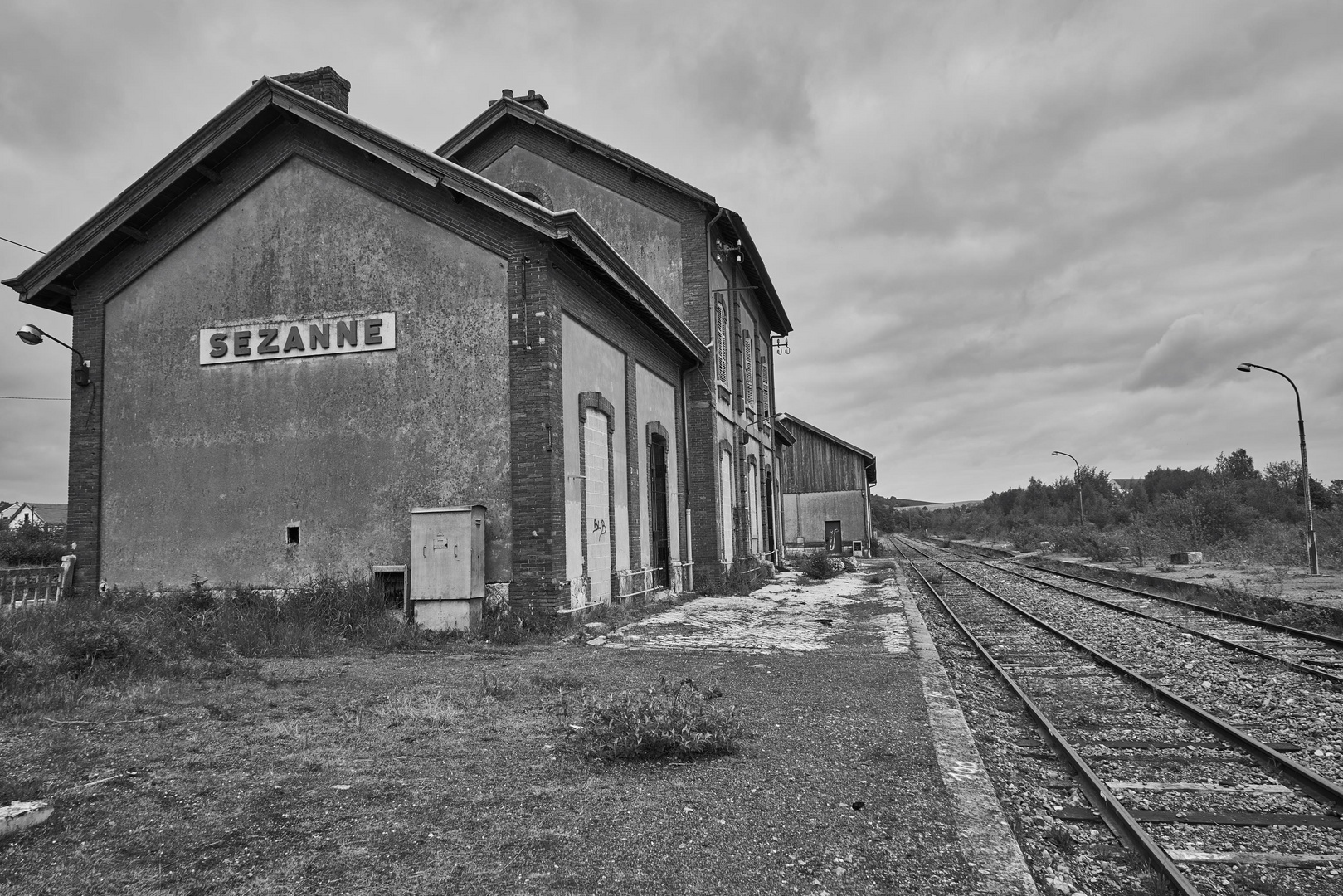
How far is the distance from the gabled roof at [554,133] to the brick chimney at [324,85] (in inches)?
172

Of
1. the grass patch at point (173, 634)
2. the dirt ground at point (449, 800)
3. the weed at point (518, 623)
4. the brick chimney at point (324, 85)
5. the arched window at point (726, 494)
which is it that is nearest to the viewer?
the dirt ground at point (449, 800)

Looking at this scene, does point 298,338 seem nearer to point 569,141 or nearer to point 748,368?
point 569,141

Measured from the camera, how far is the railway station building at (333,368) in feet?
36.0

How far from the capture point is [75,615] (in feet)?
31.7

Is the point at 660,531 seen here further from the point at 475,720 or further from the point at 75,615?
the point at 475,720

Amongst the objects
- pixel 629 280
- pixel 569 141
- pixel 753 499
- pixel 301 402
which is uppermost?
pixel 569 141

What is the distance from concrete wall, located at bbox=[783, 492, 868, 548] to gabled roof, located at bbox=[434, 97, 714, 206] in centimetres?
2439

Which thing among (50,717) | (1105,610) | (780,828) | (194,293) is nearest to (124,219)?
(194,293)

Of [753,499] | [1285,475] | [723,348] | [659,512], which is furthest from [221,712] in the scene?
[1285,475]

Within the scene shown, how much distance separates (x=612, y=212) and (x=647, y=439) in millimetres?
5644

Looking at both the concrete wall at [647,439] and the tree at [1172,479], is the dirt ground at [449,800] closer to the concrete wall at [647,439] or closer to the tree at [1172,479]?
the concrete wall at [647,439]

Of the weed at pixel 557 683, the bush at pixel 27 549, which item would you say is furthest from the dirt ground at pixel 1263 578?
the bush at pixel 27 549

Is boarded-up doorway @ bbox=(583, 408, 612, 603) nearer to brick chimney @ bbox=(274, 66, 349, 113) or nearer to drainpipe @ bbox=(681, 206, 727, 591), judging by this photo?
drainpipe @ bbox=(681, 206, 727, 591)

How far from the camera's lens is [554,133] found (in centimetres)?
1797
